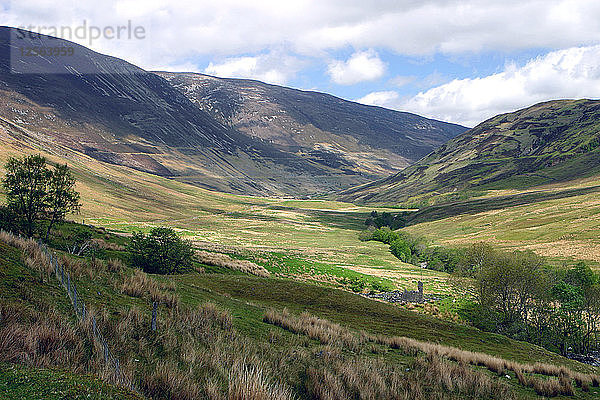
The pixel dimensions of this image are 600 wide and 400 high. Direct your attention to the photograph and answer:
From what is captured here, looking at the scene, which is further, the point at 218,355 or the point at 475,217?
the point at 475,217

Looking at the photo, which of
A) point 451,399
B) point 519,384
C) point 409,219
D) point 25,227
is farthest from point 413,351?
point 409,219

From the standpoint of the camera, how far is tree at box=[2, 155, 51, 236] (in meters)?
29.6

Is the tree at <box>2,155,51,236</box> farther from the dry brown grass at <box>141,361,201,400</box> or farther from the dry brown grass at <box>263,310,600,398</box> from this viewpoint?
the dry brown grass at <box>141,361,201,400</box>

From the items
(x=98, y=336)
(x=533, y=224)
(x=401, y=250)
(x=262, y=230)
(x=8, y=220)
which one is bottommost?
(x=401, y=250)

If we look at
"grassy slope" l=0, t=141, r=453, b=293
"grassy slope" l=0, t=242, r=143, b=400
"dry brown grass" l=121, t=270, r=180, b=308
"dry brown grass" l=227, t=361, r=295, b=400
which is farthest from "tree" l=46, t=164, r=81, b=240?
"grassy slope" l=0, t=141, r=453, b=293

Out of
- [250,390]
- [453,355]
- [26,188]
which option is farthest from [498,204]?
[250,390]

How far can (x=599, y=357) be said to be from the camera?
47.7m

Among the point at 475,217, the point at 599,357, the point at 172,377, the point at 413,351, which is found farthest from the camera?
the point at 475,217

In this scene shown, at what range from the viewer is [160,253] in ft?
115

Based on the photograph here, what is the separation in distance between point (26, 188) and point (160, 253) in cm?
1189

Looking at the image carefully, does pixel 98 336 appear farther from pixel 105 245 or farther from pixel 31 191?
pixel 105 245

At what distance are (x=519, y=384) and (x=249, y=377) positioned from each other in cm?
1062

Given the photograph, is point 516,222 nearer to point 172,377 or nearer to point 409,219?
point 409,219

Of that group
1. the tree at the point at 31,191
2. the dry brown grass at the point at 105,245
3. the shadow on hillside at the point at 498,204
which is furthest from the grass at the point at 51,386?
the shadow on hillside at the point at 498,204
